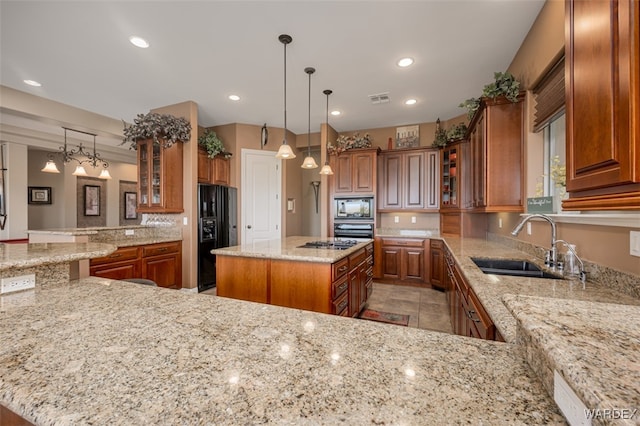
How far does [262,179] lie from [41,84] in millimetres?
3050

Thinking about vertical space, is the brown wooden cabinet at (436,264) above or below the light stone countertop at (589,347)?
below

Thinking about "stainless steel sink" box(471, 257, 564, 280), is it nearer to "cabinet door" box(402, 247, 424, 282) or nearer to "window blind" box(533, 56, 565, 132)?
"window blind" box(533, 56, 565, 132)

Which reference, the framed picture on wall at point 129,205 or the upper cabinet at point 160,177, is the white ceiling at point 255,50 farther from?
the framed picture on wall at point 129,205

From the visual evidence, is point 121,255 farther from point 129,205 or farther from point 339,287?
point 129,205

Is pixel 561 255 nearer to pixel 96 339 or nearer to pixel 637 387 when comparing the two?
pixel 637 387

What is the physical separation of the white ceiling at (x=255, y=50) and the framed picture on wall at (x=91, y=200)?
12.0ft

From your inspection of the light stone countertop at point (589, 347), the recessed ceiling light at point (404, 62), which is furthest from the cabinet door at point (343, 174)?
the light stone countertop at point (589, 347)

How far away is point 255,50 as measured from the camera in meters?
2.71

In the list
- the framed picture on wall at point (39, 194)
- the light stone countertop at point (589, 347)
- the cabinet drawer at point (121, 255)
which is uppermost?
the framed picture on wall at point (39, 194)

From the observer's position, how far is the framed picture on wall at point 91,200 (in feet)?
21.9

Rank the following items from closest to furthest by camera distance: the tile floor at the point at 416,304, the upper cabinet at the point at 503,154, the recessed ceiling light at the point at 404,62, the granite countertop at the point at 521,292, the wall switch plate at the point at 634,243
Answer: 1. the granite countertop at the point at 521,292
2. the wall switch plate at the point at 634,243
3. the upper cabinet at the point at 503,154
4. the recessed ceiling light at the point at 404,62
5. the tile floor at the point at 416,304

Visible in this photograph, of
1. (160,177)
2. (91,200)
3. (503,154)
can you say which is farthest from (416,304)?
(91,200)

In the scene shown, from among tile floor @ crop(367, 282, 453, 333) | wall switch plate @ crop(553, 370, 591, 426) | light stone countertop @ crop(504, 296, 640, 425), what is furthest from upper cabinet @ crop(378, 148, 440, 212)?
wall switch plate @ crop(553, 370, 591, 426)

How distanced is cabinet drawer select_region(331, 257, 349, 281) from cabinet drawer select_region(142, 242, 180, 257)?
2669 mm
